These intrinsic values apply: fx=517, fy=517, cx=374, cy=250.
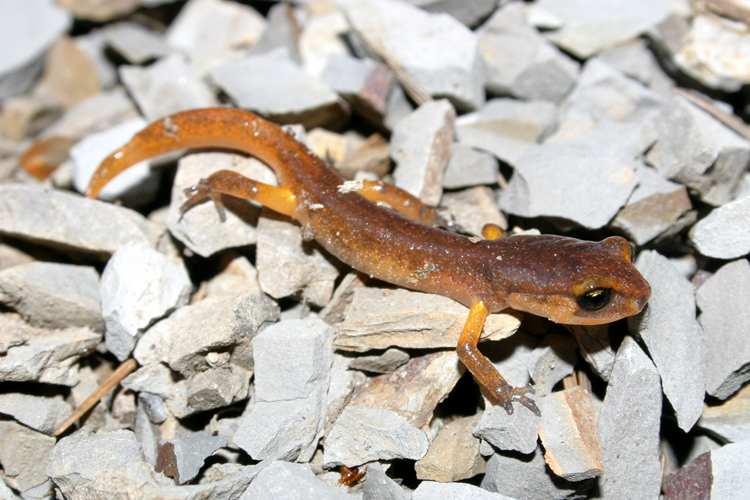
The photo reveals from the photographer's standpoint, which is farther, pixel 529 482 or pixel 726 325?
pixel 726 325

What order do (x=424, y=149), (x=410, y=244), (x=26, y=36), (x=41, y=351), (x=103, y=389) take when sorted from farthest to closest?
(x=26, y=36) < (x=424, y=149) < (x=410, y=244) < (x=103, y=389) < (x=41, y=351)

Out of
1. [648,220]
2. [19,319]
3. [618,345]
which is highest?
[19,319]

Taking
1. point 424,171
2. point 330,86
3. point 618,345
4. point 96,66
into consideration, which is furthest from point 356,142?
point 96,66

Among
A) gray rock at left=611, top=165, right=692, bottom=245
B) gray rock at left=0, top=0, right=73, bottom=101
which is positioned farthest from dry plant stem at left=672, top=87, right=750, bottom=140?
gray rock at left=0, top=0, right=73, bottom=101

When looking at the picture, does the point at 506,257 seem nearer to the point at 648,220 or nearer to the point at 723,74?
the point at 648,220

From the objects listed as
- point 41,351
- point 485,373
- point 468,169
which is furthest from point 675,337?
point 41,351

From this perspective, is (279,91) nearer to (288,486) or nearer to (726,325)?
(288,486)

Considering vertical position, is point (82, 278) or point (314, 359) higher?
point (82, 278)
